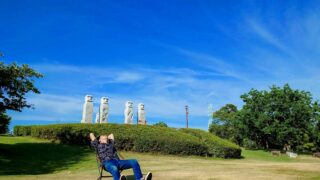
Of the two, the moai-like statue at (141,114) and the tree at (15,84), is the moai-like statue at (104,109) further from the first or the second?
the tree at (15,84)

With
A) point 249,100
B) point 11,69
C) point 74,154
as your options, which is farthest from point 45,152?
point 249,100

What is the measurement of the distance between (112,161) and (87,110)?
24.1 m

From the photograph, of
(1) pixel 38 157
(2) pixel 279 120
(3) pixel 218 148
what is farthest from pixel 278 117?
(1) pixel 38 157

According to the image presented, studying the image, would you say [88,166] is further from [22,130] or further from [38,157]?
[22,130]

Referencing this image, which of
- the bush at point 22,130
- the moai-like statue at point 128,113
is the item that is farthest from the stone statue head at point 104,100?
the bush at point 22,130

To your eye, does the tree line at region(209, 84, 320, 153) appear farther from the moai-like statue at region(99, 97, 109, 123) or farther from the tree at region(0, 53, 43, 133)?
the tree at region(0, 53, 43, 133)

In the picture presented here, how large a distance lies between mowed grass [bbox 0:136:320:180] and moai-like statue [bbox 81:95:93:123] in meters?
5.60

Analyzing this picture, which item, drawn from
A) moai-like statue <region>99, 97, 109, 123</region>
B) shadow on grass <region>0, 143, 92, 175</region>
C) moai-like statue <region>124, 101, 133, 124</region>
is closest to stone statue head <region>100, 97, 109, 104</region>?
moai-like statue <region>99, 97, 109, 123</region>

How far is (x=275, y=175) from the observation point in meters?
13.9

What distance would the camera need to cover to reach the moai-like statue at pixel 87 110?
34.9 meters

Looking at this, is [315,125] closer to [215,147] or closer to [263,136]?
[263,136]

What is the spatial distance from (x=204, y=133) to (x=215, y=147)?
2974 millimetres

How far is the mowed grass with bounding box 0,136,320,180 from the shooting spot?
14055 millimetres

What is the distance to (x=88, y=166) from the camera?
Answer: 793 inches
